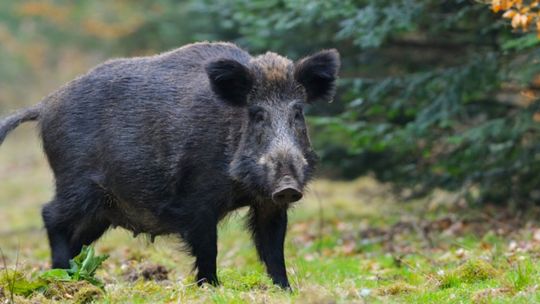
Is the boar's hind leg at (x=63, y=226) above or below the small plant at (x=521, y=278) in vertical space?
above

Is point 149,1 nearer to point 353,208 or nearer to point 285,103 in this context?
point 353,208

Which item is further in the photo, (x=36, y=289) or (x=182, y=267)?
(x=182, y=267)

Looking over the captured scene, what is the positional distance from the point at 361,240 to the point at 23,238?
6.09m

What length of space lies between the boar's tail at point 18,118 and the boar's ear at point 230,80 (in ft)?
7.20

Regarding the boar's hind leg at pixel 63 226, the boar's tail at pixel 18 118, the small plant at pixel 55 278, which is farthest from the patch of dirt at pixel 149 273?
the boar's tail at pixel 18 118

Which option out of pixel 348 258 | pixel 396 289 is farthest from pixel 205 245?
pixel 348 258

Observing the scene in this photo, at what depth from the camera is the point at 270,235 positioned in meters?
6.84

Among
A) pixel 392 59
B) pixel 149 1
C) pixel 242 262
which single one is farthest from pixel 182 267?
pixel 149 1

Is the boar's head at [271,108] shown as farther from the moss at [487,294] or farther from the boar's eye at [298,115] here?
the moss at [487,294]

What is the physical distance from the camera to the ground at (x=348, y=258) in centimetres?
568

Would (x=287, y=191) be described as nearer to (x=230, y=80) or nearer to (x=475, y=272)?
(x=230, y=80)

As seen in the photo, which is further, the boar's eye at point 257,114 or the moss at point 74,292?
the boar's eye at point 257,114

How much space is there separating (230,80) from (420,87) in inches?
171

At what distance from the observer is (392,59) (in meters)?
11.9
